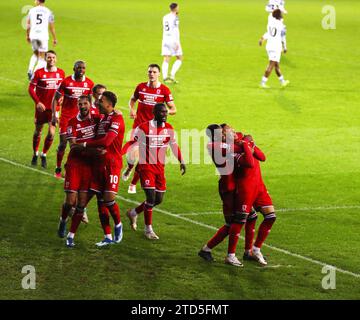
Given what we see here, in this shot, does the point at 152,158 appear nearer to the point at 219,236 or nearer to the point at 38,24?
the point at 219,236

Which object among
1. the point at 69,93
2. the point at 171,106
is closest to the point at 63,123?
the point at 69,93

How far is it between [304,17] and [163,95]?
114 ft

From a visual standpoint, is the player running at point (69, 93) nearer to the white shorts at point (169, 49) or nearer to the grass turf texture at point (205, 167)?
the grass turf texture at point (205, 167)

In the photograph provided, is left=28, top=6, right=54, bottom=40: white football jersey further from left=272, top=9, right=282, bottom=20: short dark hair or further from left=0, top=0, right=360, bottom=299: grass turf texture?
left=272, top=9, right=282, bottom=20: short dark hair

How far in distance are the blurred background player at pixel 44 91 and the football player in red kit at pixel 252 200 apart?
7464 mm

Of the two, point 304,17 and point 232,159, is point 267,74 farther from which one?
point 304,17

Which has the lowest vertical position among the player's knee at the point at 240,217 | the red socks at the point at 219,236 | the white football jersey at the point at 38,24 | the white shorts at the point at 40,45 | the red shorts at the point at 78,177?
the red socks at the point at 219,236

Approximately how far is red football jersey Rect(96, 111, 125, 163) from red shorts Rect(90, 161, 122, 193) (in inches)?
6.3

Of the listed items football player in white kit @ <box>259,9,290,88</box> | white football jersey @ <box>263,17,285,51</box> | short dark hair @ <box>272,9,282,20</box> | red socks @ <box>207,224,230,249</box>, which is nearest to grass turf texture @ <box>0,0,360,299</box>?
red socks @ <box>207,224,230,249</box>

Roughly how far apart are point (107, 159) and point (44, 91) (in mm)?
6536

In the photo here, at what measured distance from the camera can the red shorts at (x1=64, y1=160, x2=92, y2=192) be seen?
15828 millimetres

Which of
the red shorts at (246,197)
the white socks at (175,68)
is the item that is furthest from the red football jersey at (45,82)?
the white socks at (175,68)

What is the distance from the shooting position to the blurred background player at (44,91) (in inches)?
855
